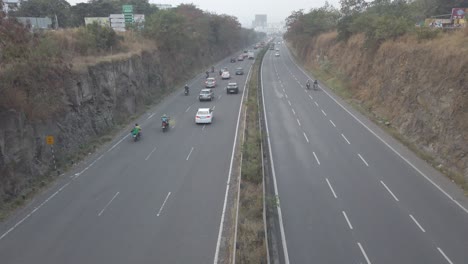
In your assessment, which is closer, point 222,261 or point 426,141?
point 222,261

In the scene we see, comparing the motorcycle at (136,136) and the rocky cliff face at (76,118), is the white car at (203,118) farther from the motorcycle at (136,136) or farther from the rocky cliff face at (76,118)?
the rocky cliff face at (76,118)

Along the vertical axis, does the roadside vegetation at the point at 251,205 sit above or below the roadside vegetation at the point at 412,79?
below

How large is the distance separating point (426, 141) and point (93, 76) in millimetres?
23757

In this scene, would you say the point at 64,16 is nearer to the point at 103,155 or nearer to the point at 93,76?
the point at 93,76

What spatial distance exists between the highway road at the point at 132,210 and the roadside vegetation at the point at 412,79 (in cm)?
1231

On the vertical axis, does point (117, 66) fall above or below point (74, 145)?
above

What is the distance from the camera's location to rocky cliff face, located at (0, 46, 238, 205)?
1766cm

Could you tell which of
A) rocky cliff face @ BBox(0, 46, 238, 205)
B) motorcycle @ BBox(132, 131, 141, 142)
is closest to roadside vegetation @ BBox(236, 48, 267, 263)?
motorcycle @ BBox(132, 131, 141, 142)

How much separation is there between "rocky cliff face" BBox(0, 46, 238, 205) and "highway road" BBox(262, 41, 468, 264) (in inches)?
499

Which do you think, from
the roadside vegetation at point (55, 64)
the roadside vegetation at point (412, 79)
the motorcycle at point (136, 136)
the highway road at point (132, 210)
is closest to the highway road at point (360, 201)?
the roadside vegetation at point (412, 79)

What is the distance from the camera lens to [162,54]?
170 feet

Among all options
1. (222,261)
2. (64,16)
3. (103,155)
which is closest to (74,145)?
(103,155)

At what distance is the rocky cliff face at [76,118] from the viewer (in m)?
17.7

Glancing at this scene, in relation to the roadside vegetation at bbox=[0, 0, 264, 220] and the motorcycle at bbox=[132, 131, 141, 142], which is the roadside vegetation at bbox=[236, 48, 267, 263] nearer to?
the motorcycle at bbox=[132, 131, 141, 142]
